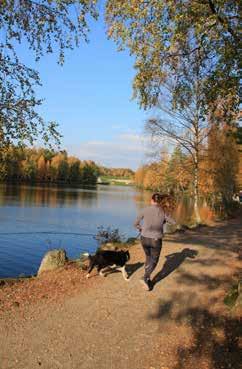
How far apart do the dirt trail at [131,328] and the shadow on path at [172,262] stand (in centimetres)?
10

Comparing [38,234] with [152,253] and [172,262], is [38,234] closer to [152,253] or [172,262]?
[172,262]

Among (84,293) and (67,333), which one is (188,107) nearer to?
(84,293)

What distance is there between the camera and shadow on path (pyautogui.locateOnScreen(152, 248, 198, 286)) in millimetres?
10984

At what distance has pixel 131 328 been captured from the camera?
7.87 meters

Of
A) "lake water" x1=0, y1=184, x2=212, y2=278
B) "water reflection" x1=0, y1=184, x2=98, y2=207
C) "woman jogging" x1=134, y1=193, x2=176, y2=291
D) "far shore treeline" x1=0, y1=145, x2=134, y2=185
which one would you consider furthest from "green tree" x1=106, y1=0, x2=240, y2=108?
"far shore treeline" x1=0, y1=145, x2=134, y2=185

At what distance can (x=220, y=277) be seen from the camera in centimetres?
1102

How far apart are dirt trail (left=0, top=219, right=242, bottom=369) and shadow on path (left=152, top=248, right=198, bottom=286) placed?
0.10m

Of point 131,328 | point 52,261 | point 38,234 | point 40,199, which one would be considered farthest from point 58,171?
point 131,328

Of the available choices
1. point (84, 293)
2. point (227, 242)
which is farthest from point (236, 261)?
point (84, 293)

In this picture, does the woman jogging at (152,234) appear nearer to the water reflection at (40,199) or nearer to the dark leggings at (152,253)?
the dark leggings at (152,253)

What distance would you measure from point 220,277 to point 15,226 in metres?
22.8

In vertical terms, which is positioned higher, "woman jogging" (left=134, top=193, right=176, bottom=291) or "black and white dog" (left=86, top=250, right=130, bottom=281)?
"woman jogging" (left=134, top=193, right=176, bottom=291)

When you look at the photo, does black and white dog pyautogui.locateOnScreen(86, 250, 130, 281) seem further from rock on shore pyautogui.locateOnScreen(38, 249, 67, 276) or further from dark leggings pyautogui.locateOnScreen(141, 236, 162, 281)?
rock on shore pyautogui.locateOnScreen(38, 249, 67, 276)

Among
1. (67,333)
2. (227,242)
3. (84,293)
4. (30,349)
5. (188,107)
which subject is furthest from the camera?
(188,107)
